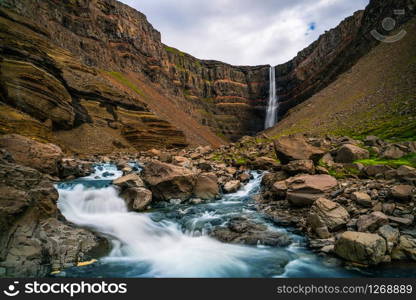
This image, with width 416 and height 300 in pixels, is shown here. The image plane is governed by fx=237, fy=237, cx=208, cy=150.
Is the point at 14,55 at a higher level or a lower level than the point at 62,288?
higher

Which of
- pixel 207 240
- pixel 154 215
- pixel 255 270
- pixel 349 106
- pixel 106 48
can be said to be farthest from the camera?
pixel 106 48

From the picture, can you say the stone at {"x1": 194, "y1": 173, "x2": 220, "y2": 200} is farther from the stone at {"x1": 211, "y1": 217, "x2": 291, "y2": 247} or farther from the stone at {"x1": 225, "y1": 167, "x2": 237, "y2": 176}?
the stone at {"x1": 211, "y1": 217, "x2": 291, "y2": 247}

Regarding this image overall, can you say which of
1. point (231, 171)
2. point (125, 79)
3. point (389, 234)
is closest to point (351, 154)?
point (231, 171)

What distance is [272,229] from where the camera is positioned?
9836 millimetres

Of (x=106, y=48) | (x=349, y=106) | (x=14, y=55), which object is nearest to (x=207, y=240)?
Answer: (x=14, y=55)

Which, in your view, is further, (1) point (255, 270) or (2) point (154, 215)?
(2) point (154, 215)

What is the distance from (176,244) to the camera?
9.81m

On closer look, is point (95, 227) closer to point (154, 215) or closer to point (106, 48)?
point (154, 215)

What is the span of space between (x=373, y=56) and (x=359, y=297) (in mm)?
60175

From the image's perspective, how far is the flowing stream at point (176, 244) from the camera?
7.53 m

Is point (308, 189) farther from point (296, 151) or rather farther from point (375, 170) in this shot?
point (296, 151)

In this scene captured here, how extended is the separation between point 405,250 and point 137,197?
11.3m

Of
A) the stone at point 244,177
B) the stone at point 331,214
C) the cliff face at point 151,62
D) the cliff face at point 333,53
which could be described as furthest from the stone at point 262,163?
the cliff face at point 333,53

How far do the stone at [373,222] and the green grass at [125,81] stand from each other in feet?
203
